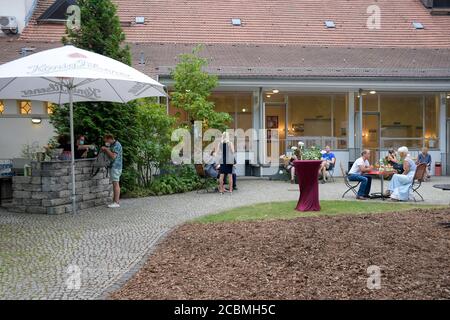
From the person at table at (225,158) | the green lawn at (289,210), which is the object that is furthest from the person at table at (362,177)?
the person at table at (225,158)

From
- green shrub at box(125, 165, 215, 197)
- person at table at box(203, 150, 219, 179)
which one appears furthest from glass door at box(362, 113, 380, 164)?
green shrub at box(125, 165, 215, 197)

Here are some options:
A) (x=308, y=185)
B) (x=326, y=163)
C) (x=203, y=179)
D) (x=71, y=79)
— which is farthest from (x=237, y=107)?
(x=71, y=79)

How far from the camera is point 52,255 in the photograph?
6.54m

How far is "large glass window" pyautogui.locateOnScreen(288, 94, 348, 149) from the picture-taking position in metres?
20.5

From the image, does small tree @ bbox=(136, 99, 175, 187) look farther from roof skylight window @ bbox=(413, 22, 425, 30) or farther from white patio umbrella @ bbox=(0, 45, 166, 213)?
roof skylight window @ bbox=(413, 22, 425, 30)

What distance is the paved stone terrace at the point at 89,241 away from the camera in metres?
5.23

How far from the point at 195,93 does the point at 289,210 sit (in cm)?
644

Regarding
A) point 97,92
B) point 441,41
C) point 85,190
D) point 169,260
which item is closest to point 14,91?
point 97,92

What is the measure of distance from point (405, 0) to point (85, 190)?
23.8m

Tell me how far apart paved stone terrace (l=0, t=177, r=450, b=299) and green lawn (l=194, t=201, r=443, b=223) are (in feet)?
1.96

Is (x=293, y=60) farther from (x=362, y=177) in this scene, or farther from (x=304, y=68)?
(x=362, y=177)

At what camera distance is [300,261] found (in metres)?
5.78

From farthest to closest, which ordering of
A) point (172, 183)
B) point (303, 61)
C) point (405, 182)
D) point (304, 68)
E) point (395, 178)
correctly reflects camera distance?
point (303, 61) → point (304, 68) → point (172, 183) → point (395, 178) → point (405, 182)

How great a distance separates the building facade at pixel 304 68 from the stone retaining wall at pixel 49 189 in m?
6.05
